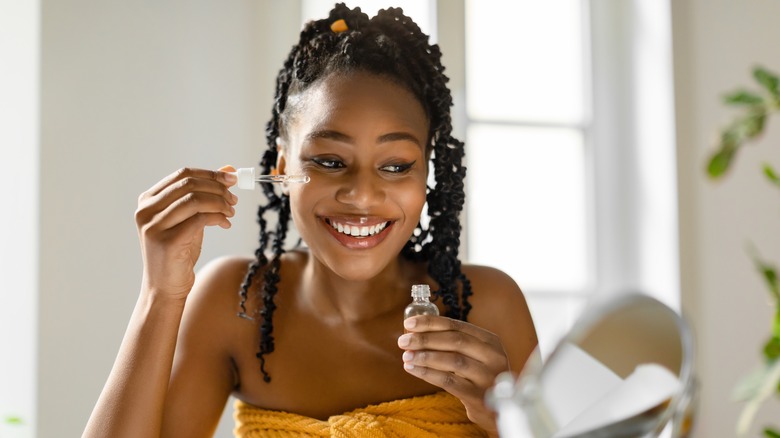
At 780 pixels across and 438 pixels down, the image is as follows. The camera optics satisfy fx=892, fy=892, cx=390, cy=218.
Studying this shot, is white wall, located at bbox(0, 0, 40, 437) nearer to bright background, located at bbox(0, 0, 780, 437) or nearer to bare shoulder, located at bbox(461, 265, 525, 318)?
bright background, located at bbox(0, 0, 780, 437)

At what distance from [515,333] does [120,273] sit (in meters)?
0.94

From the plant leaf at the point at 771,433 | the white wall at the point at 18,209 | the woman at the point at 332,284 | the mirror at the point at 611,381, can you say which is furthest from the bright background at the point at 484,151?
the plant leaf at the point at 771,433

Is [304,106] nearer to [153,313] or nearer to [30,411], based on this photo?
[153,313]

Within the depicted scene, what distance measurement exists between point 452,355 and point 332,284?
49cm

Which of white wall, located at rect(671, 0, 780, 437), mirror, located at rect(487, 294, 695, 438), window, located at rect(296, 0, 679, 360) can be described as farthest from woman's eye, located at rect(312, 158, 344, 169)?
white wall, located at rect(671, 0, 780, 437)

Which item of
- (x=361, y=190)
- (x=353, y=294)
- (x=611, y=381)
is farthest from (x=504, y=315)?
(x=611, y=381)

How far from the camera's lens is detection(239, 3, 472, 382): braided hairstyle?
140cm

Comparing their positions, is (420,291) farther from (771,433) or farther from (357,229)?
(771,433)

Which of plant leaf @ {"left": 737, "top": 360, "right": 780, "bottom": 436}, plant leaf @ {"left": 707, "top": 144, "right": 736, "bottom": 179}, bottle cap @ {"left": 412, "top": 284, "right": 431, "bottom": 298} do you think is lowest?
plant leaf @ {"left": 737, "top": 360, "right": 780, "bottom": 436}

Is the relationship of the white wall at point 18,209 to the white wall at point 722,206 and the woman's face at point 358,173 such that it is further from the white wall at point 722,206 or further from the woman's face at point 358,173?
the white wall at point 722,206

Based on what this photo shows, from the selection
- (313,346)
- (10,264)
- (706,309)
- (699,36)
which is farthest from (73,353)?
(699,36)

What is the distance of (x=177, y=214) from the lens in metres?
1.18

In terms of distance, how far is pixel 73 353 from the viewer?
1.92 m

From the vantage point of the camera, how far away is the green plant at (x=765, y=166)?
48 centimetres
